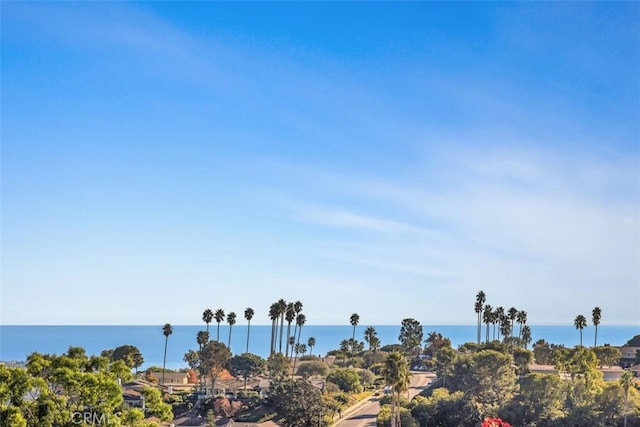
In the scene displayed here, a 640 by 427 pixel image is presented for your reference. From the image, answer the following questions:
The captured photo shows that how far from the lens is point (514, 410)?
7625cm

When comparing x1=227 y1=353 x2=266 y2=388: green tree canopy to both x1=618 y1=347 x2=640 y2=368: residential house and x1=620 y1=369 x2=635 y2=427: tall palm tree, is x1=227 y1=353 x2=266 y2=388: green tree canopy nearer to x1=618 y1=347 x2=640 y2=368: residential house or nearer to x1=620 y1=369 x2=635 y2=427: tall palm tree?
x1=620 y1=369 x2=635 y2=427: tall palm tree

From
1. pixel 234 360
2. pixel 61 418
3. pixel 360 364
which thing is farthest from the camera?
pixel 360 364

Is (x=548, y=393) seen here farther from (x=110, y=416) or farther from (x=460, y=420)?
(x=110, y=416)

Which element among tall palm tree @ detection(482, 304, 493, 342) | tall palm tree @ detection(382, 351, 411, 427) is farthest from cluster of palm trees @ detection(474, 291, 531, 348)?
tall palm tree @ detection(382, 351, 411, 427)

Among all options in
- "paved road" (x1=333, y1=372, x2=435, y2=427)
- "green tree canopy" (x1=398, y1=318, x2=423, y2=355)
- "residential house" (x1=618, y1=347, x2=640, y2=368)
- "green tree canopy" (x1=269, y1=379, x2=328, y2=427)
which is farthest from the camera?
"green tree canopy" (x1=398, y1=318, x2=423, y2=355)

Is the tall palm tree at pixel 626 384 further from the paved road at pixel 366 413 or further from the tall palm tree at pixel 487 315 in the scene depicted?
the tall palm tree at pixel 487 315

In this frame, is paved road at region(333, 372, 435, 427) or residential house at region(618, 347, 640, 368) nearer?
paved road at region(333, 372, 435, 427)

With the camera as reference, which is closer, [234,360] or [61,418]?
[61,418]

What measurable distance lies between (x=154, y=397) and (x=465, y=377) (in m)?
74.0

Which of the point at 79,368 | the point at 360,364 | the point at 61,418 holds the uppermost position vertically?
the point at 79,368

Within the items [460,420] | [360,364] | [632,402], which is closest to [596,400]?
[632,402]

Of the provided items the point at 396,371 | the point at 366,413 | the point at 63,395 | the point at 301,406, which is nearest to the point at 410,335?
the point at 366,413

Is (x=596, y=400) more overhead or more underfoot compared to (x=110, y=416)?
Answer: more underfoot

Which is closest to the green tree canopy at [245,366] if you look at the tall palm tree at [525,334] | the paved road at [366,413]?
the paved road at [366,413]
